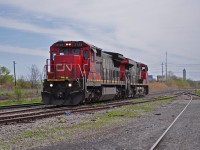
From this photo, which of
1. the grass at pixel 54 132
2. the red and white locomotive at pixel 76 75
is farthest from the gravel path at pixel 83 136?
the red and white locomotive at pixel 76 75

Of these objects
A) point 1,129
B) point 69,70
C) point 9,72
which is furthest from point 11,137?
point 9,72

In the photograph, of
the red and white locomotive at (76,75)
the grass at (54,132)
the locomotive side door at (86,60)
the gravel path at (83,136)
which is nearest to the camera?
the gravel path at (83,136)

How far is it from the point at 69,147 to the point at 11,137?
1952mm

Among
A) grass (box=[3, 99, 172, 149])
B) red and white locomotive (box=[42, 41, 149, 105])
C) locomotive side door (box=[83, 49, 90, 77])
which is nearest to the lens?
grass (box=[3, 99, 172, 149])

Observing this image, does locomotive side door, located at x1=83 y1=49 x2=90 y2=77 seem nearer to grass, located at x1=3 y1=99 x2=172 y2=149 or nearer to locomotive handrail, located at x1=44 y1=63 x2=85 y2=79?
locomotive handrail, located at x1=44 y1=63 x2=85 y2=79

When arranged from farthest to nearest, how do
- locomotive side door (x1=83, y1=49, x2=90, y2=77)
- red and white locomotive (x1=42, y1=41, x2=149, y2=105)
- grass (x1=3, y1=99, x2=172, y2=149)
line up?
1. locomotive side door (x1=83, y1=49, x2=90, y2=77)
2. red and white locomotive (x1=42, y1=41, x2=149, y2=105)
3. grass (x1=3, y1=99, x2=172, y2=149)

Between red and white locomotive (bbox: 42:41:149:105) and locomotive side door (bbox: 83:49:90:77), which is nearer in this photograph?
red and white locomotive (bbox: 42:41:149:105)

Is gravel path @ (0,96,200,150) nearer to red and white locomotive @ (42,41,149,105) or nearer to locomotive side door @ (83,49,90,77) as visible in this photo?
red and white locomotive @ (42,41,149,105)

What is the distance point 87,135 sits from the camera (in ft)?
27.9

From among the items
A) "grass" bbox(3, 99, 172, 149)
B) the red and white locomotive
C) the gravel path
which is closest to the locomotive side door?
the red and white locomotive

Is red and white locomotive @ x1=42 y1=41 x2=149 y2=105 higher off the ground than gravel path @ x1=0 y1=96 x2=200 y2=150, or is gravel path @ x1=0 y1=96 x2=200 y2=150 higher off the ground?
red and white locomotive @ x1=42 y1=41 x2=149 y2=105

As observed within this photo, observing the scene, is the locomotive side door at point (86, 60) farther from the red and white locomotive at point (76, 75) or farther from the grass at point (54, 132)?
the grass at point (54, 132)

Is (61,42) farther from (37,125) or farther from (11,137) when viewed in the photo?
(11,137)

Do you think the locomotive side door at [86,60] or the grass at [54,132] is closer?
the grass at [54,132]
